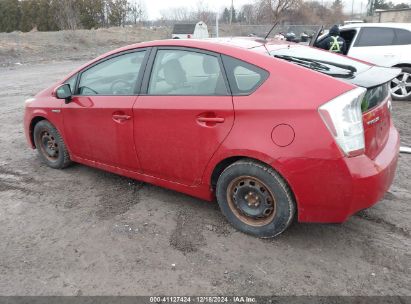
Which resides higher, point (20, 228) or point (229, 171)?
point (229, 171)

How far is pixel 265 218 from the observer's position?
10.6ft

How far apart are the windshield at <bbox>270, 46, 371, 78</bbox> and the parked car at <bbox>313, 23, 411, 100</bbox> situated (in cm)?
494

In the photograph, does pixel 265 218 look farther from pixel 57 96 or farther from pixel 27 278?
pixel 57 96

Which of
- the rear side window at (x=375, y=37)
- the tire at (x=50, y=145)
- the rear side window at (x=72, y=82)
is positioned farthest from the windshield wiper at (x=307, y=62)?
the rear side window at (x=375, y=37)

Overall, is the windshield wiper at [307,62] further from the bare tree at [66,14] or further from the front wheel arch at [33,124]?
the bare tree at [66,14]

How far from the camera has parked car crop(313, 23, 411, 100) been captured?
7852mm

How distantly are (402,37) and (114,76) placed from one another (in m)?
6.51

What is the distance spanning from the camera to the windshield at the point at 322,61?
3.13 m

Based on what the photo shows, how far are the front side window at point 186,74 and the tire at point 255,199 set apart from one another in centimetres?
67

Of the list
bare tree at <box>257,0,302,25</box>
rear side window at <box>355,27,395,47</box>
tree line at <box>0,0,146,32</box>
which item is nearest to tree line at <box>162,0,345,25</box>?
bare tree at <box>257,0,302,25</box>

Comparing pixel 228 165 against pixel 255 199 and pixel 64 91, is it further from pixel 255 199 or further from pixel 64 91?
pixel 64 91

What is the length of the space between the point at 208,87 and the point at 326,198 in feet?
4.29

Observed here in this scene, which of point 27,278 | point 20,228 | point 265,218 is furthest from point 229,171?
point 20,228

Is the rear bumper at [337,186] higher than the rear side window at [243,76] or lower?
lower
